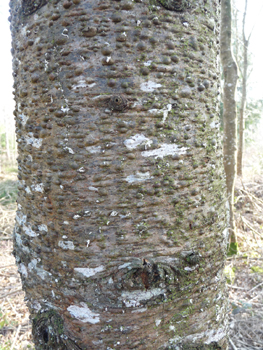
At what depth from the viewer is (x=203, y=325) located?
0.88m

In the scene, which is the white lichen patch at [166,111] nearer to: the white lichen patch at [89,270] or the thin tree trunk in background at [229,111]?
the white lichen patch at [89,270]

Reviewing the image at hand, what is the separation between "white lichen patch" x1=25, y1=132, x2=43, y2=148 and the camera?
33.5 inches

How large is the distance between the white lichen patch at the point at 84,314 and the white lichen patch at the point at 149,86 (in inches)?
29.0

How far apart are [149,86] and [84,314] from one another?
2.57 feet

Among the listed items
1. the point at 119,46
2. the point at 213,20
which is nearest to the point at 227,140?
the point at 213,20

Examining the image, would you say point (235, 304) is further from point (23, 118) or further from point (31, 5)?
point (31, 5)

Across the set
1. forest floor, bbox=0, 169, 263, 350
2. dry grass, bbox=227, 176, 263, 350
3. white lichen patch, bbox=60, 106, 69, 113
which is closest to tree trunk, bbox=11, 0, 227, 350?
white lichen patch, bbox=60, 106, 69, 113

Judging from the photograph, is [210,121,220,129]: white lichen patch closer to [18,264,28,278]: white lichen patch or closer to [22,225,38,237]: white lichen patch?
[22,225,38,237]: white lichen patch

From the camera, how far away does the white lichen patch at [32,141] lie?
85cm

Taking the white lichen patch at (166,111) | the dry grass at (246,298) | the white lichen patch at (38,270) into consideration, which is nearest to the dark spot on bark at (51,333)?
the white lichen patch at (38,270)

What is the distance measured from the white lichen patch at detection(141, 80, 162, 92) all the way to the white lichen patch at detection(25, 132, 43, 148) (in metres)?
0.39

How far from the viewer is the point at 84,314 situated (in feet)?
2.68

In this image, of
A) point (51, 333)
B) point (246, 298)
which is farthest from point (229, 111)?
point (51, 333)

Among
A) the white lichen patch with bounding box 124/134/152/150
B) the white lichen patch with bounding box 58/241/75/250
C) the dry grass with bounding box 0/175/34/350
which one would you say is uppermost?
the white lichen patch with bounding box 124/134/152/150
